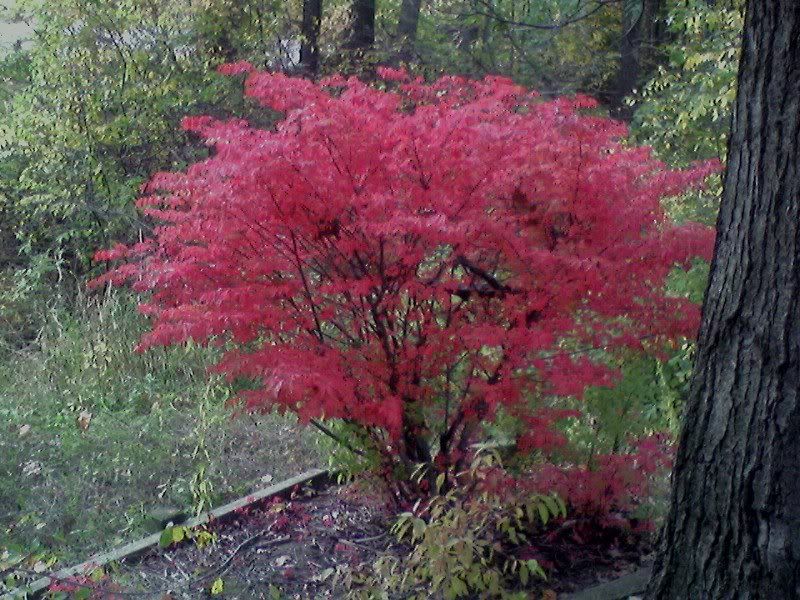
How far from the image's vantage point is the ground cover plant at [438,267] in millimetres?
4160

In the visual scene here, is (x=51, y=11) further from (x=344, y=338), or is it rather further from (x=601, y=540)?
(x=601, y=540)

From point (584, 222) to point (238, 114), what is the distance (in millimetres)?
6553

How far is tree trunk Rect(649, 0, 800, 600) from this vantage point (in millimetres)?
3068

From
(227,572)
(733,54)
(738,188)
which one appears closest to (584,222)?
(738,188)

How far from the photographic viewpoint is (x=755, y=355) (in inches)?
123

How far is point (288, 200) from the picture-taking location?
4.16m

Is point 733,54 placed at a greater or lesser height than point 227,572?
greater

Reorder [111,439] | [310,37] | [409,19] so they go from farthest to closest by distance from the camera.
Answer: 1. [409,19]
2. [310,37]
3. [111,439]

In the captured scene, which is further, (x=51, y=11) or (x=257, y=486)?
(x=51, y=11)

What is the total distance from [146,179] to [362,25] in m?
3.54

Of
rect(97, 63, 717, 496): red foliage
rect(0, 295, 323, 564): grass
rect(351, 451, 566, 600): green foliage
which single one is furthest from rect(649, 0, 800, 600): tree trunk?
rect(0, 295, 323, 564): grass

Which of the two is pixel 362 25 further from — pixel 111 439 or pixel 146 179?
pixel 111 439

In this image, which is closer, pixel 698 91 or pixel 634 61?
pixel 698 91

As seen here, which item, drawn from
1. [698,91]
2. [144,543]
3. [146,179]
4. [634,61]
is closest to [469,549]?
[144,543]
